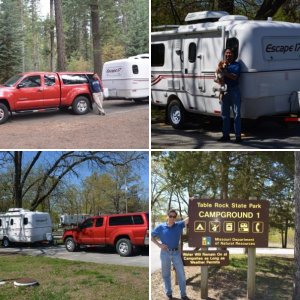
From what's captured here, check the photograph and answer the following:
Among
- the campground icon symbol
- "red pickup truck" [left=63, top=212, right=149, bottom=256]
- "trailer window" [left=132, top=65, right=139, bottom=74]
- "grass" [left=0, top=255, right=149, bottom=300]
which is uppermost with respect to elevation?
"trailer window" [left=132, top=65, right=139, bottom=74]

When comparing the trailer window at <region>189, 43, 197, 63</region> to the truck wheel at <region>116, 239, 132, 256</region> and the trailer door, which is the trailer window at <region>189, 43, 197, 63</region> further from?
the truck wheel at <region>116, 239, 132, 256</region>

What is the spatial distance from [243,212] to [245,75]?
224 cm

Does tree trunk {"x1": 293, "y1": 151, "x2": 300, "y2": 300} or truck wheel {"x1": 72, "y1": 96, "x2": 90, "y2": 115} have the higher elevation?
truck wheel {"x1": 72, "y1": 96, "x2": 90, "y2": 115}

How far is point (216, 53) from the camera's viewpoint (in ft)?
29.0

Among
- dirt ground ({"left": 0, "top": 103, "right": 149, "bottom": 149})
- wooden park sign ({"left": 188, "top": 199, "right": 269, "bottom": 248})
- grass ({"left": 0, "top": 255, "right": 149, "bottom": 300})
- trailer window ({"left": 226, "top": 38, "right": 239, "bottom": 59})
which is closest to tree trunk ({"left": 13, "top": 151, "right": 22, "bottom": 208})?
dirt ground ({"left": 0, "top": 103, "right": 149, "bottom": 149})

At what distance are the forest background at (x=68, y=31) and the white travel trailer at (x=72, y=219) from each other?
2165 mm

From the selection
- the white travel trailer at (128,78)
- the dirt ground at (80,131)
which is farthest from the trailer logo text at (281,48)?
the dirt ground at (80,131)

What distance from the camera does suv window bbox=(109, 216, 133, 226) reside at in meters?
7.77

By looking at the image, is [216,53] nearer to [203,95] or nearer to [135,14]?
[203,95]

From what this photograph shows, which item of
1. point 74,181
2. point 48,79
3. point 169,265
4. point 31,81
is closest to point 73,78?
point 48,79

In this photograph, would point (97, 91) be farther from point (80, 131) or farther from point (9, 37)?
point (9, 37)

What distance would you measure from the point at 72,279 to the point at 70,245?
80 cm

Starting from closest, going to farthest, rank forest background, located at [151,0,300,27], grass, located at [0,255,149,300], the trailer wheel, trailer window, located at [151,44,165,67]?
grass, located at [0,255,149,300] < the trailer wheel < trailer window, located at [151,44,165,67] < forest background, located at [151,0,300,27]

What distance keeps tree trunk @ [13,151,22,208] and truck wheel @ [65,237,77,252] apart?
2.85 feet
